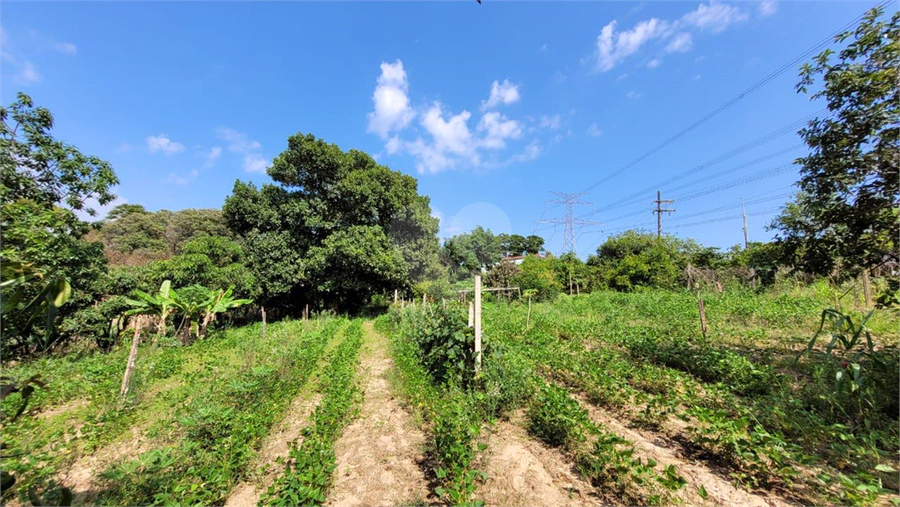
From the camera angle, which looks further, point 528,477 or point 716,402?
point 716,402

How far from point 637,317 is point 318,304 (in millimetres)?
15307

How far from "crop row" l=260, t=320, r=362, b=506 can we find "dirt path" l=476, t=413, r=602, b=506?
1601mm

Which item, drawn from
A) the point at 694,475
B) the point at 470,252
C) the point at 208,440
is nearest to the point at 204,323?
the point at 208,440

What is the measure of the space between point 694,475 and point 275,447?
4.94m

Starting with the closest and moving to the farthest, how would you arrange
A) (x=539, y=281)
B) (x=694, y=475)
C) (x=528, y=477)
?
(x=694, y=475) → (x=528, y=477) → (x=539, y=281)

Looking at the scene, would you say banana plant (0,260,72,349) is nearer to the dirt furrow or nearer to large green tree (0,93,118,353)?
the dirt furrow

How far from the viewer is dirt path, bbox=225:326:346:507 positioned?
10.9ft

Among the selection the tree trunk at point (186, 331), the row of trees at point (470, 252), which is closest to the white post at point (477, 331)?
the tree trunk at point (186, 331)

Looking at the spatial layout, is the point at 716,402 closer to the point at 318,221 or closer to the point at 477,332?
the point at 477,332

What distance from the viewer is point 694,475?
3287 millimetres

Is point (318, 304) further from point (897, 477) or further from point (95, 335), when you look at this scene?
point (897, 477)

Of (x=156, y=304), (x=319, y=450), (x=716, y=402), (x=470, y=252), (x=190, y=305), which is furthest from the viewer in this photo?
(x=470, y=252)

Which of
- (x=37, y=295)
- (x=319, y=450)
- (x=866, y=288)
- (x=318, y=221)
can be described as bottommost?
(x=319, y=450)

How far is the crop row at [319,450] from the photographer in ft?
9.84
